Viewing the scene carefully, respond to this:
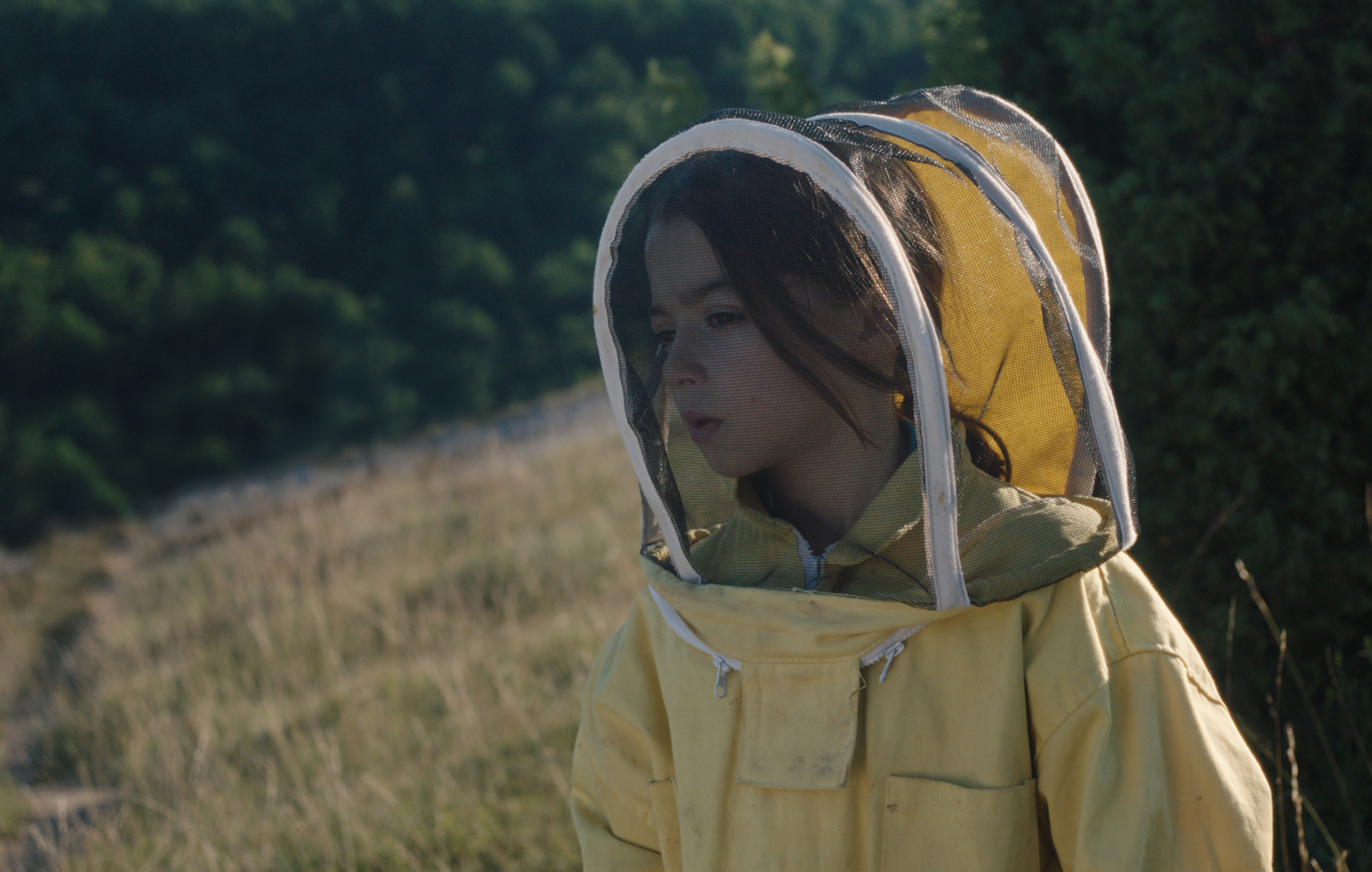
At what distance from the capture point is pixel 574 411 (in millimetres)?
21453

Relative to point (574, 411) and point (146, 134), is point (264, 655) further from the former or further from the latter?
point (146, 134)

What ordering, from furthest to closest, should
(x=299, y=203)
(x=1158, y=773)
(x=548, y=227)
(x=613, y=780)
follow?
(x=548, y=227) < (x=299, y=203) < (x=613, y=780) < (x=1158, y=773)

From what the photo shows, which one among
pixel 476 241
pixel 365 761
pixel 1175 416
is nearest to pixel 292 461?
pixel 476 241

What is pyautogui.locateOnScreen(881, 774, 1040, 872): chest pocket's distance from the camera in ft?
4.12

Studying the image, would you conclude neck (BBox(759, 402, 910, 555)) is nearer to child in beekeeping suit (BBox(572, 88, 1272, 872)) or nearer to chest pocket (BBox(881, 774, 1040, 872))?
child in beekeeping suit (BBox(572, 88, 1272, 872))

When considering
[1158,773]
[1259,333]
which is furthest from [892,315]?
[1259,333]

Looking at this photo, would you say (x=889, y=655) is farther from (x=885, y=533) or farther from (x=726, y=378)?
(x=726, y=378)

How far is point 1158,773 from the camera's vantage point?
1188 mm

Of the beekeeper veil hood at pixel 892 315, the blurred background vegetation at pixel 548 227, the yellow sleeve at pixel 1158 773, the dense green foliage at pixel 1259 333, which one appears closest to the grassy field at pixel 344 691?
the dense green foliage at pixel 1259 333

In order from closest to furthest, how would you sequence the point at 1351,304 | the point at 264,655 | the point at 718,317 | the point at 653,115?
1. the point at 718,317
2. the point at 1351,304
3. the point at 653,115
4. the point at 264,655

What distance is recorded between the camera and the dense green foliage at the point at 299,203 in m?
27.1

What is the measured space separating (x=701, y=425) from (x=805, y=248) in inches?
12.4

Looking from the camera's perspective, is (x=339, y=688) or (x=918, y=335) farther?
(x=339, y=688)

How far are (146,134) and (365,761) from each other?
3382 centimetres
